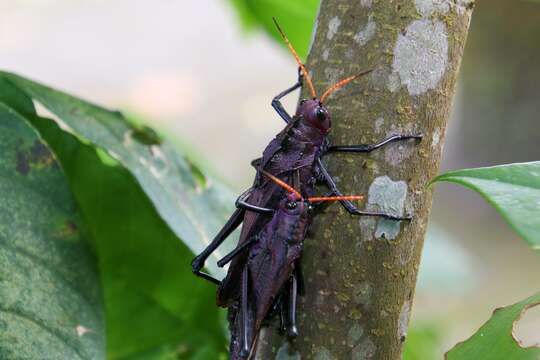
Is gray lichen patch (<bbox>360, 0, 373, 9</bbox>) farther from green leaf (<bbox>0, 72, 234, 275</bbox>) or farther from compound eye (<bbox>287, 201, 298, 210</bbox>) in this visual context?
green leaf (<bbox>0, 72, 234, 275</bbox>)

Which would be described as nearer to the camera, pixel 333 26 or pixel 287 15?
pixel 333 26

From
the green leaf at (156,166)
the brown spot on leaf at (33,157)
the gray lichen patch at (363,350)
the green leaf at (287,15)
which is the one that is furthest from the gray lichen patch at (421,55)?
the green leaf at (287,15)

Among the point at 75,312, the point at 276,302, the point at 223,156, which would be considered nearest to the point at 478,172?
the point at 276,302

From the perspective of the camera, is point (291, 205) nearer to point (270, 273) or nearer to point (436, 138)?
point (270, 273)

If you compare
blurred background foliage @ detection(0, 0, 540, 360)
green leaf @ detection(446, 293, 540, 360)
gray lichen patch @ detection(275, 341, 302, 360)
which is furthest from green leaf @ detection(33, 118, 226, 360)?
green leaf @ detection(446, 293, 540, 360)

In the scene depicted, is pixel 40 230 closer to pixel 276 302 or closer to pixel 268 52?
pixel 276 302

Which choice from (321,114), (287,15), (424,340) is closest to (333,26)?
(321,114)
